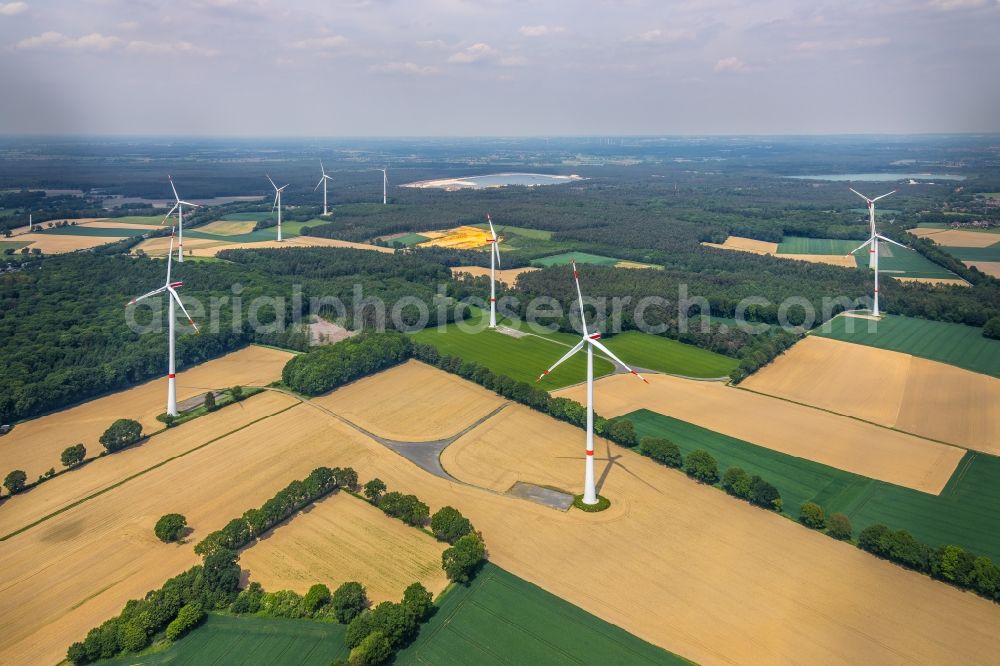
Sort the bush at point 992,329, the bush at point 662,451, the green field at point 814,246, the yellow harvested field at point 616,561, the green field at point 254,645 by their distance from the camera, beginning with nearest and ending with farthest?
the green field at point 254,645
the yellow harvested field at point 616,561
the bush at point 662,451
the bush at point 992,329
the green field at point 814,246

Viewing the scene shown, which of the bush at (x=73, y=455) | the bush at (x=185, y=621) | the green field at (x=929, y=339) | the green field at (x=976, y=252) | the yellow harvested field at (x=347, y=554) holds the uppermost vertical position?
the green field at (x=976, y=252)

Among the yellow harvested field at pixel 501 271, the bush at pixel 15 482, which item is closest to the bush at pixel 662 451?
the bush at pixel 15 482

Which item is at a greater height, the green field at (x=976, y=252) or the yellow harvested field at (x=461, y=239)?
the yellow harvested field at (x=461, y=239)

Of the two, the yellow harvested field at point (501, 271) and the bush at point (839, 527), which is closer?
the bush at point (839, 527)

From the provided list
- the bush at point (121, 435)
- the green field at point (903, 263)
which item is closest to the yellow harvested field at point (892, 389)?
the green field at point (903, 263)

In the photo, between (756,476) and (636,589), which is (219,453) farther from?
(756,476)

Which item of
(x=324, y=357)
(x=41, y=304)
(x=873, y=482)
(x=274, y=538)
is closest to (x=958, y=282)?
(x=873, y=482)

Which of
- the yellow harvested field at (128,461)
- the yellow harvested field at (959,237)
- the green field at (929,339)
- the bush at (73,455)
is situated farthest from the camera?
the yellow harvested field at (959,237)

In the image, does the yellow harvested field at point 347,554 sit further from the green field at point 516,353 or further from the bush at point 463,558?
the green field at point 516,353

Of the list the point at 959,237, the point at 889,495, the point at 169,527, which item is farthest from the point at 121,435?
the point at 959,237
